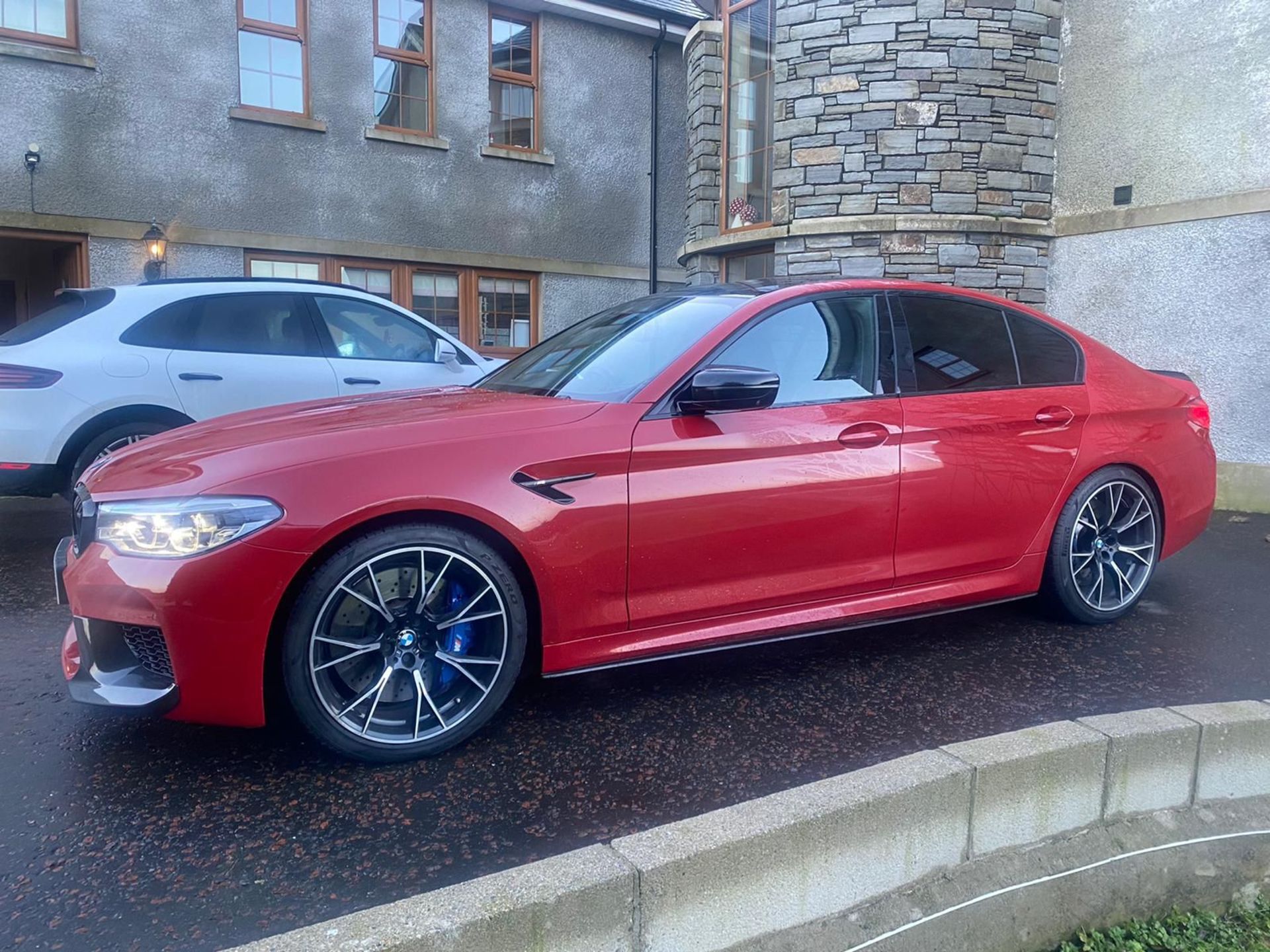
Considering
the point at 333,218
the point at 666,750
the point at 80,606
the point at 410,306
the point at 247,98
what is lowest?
the point at 666,750

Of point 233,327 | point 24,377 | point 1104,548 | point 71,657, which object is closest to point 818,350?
point 1104,548

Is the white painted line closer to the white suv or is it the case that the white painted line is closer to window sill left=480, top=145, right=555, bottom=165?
the white suv

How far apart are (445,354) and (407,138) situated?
234 inches

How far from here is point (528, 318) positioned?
511 inches

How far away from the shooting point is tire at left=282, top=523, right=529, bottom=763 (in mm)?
2744

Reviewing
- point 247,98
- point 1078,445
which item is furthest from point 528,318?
point 1078,445

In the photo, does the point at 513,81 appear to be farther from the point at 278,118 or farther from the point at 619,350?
the point at 619,350

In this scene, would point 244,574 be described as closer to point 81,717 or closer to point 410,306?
point 81,717

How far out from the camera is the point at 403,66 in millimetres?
11852

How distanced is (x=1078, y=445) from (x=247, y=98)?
10043 millimetres

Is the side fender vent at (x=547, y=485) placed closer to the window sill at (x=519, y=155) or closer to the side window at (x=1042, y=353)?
the side window at (x=1042, y=353)

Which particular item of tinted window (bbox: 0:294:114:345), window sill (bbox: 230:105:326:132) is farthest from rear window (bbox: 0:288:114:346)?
window sill (bbox: 230:105:326:132)

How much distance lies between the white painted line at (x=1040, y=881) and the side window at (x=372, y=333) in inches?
211

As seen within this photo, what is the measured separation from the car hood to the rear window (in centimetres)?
315
